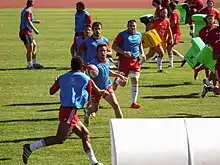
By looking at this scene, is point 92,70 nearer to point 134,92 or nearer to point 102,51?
point 102,51

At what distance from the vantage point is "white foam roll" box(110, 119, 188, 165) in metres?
7.43

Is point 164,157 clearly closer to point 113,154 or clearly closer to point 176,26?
point 113,154

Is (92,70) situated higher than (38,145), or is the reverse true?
(92,70)

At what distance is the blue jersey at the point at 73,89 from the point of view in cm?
1191

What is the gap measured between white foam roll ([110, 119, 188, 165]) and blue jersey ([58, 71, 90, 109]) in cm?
429

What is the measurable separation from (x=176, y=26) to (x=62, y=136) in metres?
13.4

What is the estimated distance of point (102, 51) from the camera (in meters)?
14.1

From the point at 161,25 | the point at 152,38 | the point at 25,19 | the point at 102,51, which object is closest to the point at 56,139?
the point at 102,51

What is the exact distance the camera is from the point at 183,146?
755cm

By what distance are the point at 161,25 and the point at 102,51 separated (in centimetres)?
875

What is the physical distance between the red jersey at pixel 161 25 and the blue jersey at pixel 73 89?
10.9 meters

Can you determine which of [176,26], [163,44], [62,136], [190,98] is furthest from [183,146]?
[176,26]

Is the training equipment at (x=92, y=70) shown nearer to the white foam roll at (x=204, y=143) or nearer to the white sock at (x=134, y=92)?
the white sock at (x=134, y=92)

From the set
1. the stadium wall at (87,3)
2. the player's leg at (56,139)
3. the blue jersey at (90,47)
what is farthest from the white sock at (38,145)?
the stadium wall at (87,3)
